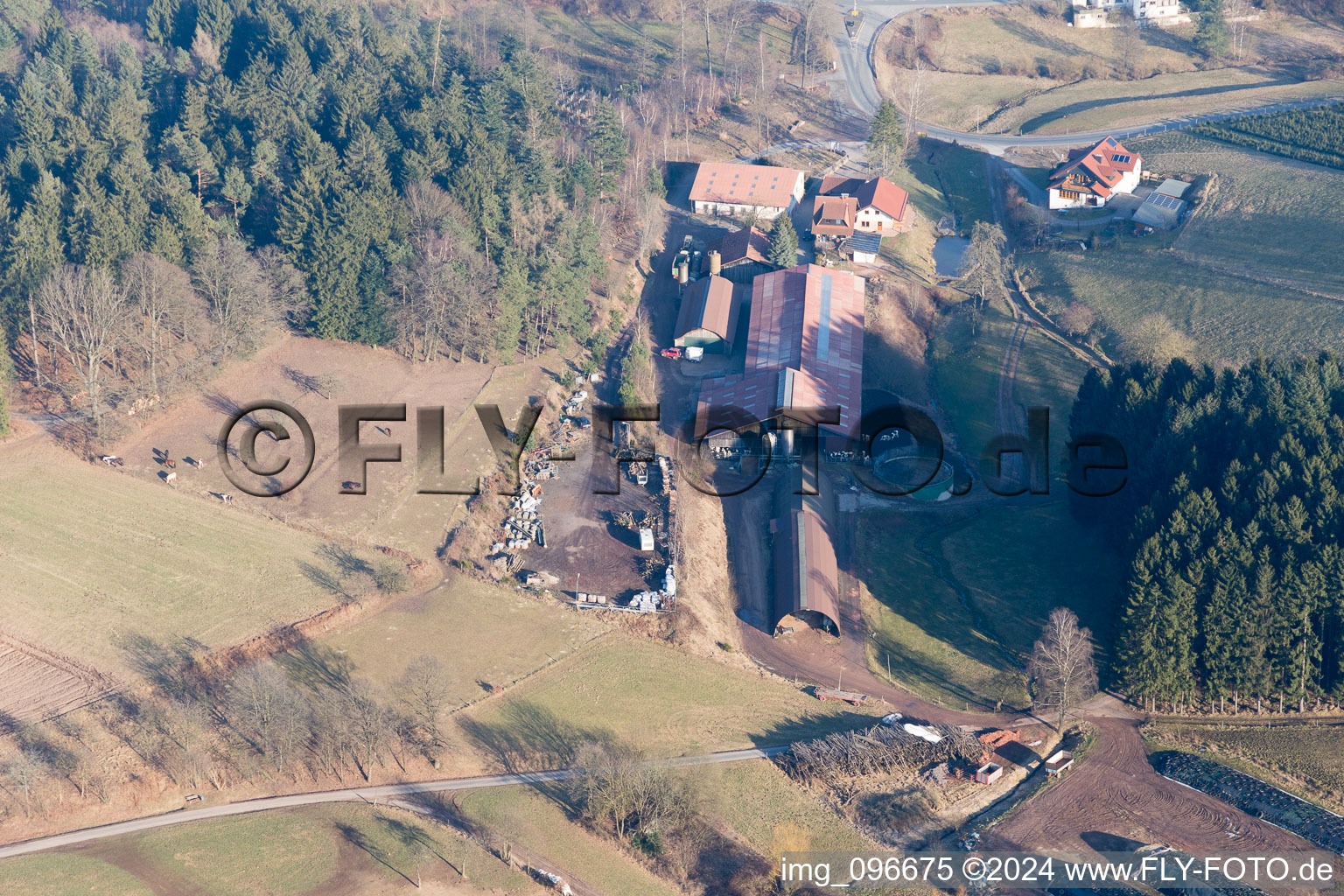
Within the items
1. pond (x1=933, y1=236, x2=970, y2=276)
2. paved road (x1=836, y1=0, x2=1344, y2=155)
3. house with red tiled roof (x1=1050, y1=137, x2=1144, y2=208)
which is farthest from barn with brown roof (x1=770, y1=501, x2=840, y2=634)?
paved road (x1=836, y1=0, x2=1344, y2=155)

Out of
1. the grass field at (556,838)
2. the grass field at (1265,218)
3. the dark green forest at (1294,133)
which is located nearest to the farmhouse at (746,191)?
the grass field at (1265,218)

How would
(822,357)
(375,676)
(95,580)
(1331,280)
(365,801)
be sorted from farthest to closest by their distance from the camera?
1. (1331,280)
2. (822,357)
3. (95,580)
4. (375,676)
5. (365,801)

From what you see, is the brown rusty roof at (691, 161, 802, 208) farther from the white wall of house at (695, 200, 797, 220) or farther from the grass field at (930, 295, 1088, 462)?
the grass field at (930, 295, 1088, 462)

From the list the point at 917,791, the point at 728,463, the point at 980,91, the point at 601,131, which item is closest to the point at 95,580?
the point at 728,463

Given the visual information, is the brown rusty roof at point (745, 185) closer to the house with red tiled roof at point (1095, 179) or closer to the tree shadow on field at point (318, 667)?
the house with red tiled roof at point (1095, 179)

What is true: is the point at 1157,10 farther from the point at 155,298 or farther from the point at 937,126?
the point at 155,298

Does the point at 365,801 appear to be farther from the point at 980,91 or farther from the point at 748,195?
the point at 980,91
